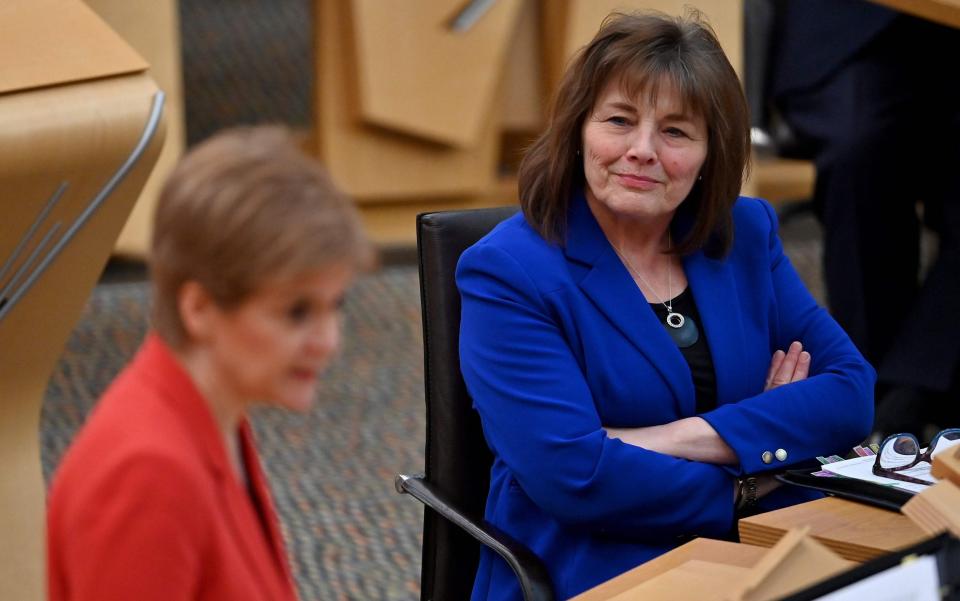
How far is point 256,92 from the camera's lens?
6699 millimetres

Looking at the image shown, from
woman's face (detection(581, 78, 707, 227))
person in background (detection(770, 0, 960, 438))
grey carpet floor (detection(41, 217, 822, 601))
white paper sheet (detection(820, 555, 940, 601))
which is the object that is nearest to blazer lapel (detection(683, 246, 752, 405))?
woman's face (detection(581, 78, 707, 227))

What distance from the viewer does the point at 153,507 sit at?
43.3 inches

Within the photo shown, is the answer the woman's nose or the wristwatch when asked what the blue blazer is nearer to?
the wristwatch

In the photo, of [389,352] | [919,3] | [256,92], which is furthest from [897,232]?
[256,92]

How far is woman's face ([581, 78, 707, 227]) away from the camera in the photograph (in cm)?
208

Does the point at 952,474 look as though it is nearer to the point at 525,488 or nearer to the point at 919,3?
the point at 525,488

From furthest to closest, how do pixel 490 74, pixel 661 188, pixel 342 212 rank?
pixel 490 74
pixel 661 188
pixel 342 212

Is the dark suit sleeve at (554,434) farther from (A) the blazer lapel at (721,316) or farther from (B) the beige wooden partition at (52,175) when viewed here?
(B) the beige wooden partition at (52,175)

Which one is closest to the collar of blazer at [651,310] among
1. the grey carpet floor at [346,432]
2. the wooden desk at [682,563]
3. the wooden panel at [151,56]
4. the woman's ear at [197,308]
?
the wooden desk at [682,563]

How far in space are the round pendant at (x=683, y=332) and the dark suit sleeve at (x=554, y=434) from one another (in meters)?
0.19

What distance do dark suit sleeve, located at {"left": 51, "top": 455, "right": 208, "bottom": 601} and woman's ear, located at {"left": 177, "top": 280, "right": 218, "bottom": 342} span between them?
0.12 metres

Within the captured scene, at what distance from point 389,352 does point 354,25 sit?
1134 mm

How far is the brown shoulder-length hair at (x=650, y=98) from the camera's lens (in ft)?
6.83

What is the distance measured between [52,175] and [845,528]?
136 cm
